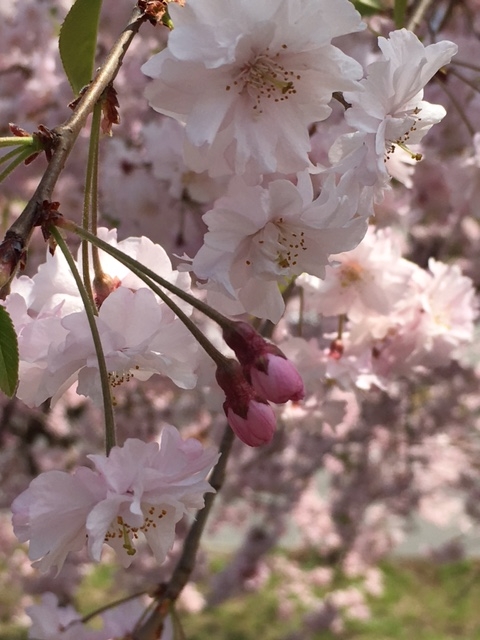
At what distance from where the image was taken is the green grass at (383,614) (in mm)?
5848

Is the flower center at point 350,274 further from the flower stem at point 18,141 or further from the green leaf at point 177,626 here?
the flower stem at point 18,141

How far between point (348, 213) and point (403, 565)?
7934 millimetres

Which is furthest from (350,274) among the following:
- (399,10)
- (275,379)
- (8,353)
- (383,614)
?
(383,614)

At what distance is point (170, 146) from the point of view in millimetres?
1417

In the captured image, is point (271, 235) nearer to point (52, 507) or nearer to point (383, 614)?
point (52, 507)

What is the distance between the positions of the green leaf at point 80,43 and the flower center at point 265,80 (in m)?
0.24

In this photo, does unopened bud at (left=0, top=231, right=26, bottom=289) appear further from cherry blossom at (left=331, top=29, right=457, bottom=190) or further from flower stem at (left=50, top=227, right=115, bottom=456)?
cherry blossom at (left=331, top=29, right=457, bottom=190)

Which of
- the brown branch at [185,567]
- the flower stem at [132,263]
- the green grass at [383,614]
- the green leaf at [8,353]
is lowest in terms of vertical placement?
the green grass at [383,614]

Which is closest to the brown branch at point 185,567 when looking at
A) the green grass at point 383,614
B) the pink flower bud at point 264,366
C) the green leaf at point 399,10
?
the pink flower bud at point 264,366

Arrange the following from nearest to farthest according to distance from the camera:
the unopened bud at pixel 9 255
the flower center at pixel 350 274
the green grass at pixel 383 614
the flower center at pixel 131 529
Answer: the unopened bud at pixel 9 255, the flower center at pixel 131 529, the flower center at pixel 350 274, the green grass at pixel 383 614

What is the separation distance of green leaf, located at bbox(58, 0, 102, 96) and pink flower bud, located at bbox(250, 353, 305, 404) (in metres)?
0.41

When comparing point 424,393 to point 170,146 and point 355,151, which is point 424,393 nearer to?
point 170,146

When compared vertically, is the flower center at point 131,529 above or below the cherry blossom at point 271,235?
below

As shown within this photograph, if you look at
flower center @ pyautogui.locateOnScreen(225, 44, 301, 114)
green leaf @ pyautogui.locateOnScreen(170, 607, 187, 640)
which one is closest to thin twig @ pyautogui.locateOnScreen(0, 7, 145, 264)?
flower center @ pyautogui.locateOnScreen(225, 44, 301, 114)
